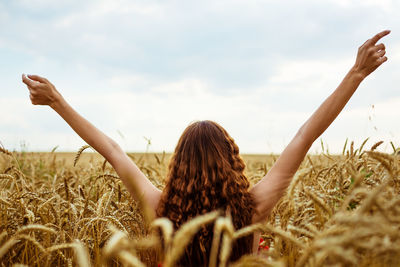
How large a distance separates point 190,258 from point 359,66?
1258mm

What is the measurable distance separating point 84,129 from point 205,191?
716 millimetres

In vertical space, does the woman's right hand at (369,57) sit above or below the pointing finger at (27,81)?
above

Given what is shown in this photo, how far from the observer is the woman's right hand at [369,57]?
1.82 meters

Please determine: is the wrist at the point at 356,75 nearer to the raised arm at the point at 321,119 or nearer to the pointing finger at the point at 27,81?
the raised arm at the point at 321,119

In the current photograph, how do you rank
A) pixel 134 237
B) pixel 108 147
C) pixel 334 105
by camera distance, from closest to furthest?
pixel 334 105
pixel 108 147
pixel 134 237

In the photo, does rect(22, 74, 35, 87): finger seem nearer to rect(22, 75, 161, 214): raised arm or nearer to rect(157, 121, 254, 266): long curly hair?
A: rect(22, 75, 161, 214): raised arm

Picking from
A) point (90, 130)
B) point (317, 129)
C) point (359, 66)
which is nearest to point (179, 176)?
point (90, 130)

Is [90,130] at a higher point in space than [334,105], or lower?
lower

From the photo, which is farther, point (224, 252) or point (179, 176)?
point (179, 176)

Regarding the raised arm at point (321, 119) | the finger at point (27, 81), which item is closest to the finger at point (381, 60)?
the raised arm at point (321, 119)

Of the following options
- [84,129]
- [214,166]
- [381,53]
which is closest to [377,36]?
[381,53]

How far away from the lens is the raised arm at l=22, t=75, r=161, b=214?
1901 mm

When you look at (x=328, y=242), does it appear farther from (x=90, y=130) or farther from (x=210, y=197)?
(x=90, y=130)

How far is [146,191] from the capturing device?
2.04 meters
